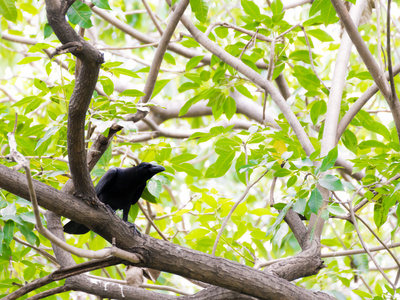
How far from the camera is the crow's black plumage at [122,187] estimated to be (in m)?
3.53

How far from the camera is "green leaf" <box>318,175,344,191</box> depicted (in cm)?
235

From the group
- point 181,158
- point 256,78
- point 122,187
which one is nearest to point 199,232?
point 181,158

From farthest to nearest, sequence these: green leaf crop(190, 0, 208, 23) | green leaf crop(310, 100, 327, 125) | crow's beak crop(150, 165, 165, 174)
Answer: green leaf crop(310, 100, 327, 125) < crow's beak crop(150, 165, 165, 174) < green leaf crop(190, 0, 208, 23)

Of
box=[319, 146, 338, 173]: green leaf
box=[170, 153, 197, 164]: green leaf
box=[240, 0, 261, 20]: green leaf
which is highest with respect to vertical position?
box=[240, 0, 261, 20]: green leaf

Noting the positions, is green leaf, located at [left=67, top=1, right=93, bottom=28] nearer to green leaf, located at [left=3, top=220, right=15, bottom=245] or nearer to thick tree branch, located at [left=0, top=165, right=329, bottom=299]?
thick tree branch, located at [left=0, top=165, right=329, bottom=299]

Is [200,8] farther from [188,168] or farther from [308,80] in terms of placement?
[188,168]

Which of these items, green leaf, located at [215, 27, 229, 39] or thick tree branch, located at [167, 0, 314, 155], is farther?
green leaf, located at [215, 27, 229, 39]

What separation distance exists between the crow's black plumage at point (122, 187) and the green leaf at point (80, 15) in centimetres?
155

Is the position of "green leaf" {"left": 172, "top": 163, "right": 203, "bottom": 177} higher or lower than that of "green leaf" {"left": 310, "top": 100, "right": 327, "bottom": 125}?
lower

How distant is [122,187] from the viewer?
3732 millimetres

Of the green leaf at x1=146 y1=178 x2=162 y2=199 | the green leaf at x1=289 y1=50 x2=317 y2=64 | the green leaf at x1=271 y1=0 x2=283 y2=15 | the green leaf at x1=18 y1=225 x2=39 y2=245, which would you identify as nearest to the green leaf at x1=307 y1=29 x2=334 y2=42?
the green leaf at x1=289 y1=50 x2=317 y2=64

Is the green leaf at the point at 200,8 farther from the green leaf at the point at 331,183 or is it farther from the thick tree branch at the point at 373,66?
the green leaf at the point at 331,183

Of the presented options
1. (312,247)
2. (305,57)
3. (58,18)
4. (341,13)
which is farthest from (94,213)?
(305,57)

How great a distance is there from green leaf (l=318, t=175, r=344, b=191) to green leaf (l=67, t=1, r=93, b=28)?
1.47m
